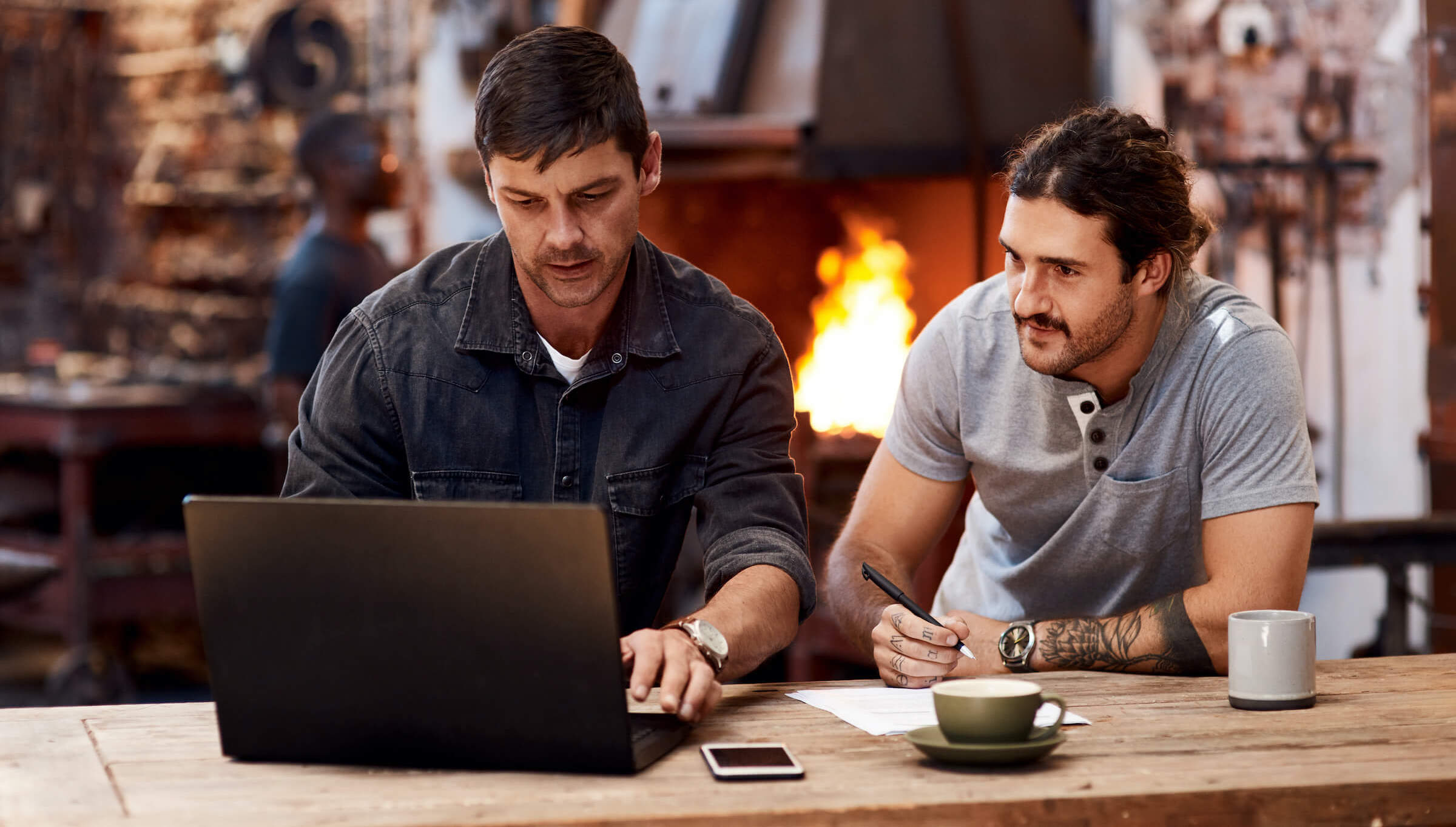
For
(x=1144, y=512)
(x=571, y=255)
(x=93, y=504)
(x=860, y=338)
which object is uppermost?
(x=571, y=255)

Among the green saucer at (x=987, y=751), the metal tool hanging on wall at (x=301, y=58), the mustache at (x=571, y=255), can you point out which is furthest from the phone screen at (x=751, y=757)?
the metal tool hanging on wall at (x=301, y=58)

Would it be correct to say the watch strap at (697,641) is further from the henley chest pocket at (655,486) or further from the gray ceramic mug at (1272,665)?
the gray ceramic mug at (1272,665)

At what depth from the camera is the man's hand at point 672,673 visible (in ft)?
4.90

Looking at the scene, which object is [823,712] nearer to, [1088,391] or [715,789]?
[715,789]

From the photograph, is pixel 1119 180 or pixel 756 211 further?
pixel 756 211

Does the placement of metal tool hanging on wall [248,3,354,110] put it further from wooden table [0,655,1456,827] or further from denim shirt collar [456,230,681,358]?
wooden table [0,655,1456,827]

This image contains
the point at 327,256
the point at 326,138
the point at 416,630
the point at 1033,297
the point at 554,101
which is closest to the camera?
the point at 416,630

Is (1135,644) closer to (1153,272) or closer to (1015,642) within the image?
(1015,642)

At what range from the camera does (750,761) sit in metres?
1.39

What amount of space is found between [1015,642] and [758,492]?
1.16ft

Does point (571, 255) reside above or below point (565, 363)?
above

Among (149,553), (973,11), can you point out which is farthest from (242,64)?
(973,11)

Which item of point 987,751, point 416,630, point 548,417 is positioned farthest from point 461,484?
point 987,751

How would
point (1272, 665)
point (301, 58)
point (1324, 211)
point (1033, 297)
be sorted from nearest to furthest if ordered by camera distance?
1. point (1272, 665)
2. point (1033, 297)
3. point (1324, 211)
4. point (301, 58)
